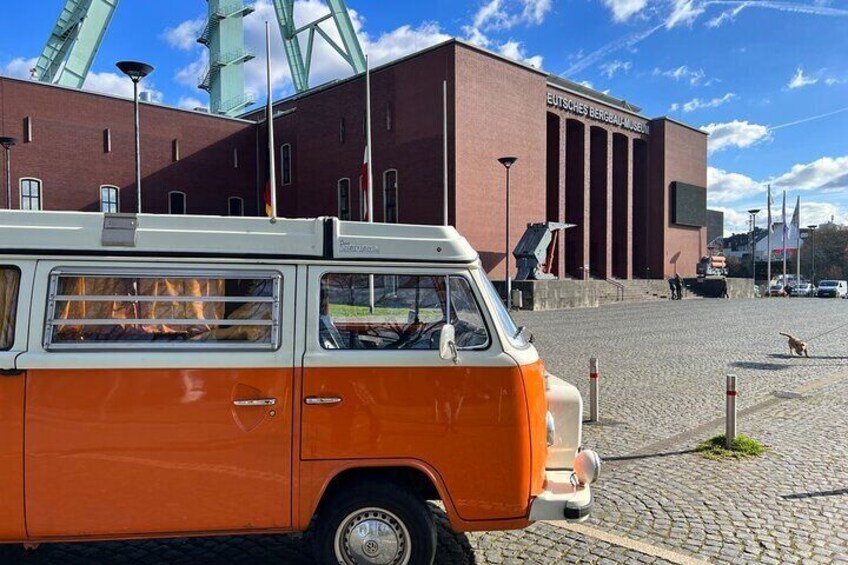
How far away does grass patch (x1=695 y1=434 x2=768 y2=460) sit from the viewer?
242 inches

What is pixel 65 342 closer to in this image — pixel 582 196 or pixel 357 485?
pixel 357 485

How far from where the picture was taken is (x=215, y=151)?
45500 mm

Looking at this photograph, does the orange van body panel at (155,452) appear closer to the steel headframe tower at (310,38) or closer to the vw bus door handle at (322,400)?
the vw bus door handle at (322,400)

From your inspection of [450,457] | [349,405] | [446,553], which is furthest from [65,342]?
[446,553]

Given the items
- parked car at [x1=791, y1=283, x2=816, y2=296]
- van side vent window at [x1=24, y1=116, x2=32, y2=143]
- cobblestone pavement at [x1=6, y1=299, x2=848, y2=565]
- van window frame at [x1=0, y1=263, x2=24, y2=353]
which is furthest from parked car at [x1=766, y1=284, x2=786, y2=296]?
van window frame at [x1=0, y1=263, x2=24, y2=353]

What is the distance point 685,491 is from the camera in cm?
519

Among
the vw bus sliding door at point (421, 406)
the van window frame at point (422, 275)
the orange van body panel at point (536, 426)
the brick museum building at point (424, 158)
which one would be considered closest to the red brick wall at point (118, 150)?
the brick museum building at point (424, 158)

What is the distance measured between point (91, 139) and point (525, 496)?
143 ft

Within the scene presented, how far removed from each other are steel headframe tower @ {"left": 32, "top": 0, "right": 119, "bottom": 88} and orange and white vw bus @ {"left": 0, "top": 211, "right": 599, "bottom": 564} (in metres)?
52.7

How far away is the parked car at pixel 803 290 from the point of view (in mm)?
55316

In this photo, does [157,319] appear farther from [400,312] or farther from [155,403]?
[400,312]

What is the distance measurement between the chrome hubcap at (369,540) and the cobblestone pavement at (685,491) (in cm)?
66

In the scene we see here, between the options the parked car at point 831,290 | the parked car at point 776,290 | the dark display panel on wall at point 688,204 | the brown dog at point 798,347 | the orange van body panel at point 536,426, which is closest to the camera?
the orange van body panel at point 536,426

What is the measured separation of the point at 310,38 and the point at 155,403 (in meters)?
58.8
